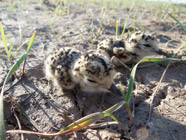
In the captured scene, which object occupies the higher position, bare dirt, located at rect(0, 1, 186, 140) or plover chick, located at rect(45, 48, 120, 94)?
plover chick, located at rect(45, 48, 120, 94)

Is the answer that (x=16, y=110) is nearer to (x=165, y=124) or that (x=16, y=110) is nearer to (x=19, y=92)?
(x=19, y=92)

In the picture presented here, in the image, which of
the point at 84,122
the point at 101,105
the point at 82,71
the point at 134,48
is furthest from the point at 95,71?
the point at 134,48

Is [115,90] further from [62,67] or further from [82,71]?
[62,67]

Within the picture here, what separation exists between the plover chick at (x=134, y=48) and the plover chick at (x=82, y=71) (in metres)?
1.04

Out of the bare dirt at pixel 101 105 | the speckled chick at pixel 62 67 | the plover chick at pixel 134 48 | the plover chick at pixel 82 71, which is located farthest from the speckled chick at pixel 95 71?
the plover chick at pixel 134 48

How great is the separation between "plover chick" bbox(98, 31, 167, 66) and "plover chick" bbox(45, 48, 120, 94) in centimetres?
104

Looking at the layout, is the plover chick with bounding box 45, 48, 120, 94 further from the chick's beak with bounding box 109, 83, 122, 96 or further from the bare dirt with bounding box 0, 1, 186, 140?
the bare dirt with bounding box 0, 1, 186, 140

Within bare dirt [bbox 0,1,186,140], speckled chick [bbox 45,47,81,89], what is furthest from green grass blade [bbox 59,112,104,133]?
speckled chick [bbox 45,47,81,89]

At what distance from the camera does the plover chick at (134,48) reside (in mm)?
3291

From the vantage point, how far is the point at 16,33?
4.44m

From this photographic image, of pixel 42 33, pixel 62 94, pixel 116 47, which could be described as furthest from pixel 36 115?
pixel 42 33

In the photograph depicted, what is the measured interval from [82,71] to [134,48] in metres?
1.74

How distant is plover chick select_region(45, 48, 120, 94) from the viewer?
2.02m

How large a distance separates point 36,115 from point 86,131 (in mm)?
693
